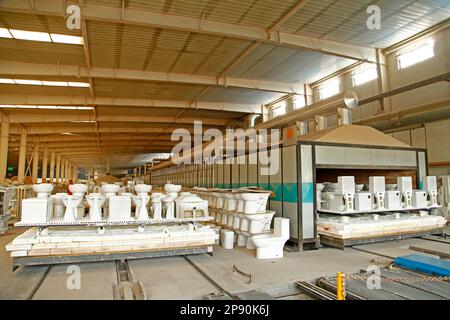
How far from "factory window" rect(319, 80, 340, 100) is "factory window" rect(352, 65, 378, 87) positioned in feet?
2.54

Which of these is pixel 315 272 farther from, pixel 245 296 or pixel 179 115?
pixel 179 115

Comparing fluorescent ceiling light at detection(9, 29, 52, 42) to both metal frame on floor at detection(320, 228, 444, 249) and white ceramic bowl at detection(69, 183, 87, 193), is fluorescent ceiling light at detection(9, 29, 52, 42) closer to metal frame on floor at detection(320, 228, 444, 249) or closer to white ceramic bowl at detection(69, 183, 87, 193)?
white ceramic bowl at detection(69, 183, 87, 193)

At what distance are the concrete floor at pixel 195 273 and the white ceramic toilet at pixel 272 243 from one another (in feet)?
0.59

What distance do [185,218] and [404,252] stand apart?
14.8 feet

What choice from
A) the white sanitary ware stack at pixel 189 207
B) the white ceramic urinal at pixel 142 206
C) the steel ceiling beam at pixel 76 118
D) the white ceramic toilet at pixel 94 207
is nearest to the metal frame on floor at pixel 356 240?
the white sanitary ware stack at pixel 189 207

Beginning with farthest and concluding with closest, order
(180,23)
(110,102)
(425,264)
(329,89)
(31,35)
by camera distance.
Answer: (110,102) < (329,89) < (31,35) < (180,23) < (425,264)

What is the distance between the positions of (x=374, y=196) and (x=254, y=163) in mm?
3118

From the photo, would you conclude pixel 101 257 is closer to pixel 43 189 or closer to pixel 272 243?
pixel 43 189

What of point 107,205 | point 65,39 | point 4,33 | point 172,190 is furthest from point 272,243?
point 4,33

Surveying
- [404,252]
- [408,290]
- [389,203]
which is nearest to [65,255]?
[408,290]

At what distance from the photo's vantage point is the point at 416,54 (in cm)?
969

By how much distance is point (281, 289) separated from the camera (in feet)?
13.3

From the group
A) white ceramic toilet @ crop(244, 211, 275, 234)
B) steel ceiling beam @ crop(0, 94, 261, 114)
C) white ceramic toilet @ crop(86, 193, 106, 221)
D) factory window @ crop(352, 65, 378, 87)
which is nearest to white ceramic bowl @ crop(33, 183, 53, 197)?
white ceramic toilet @ crop(86, 193, 106, 221)

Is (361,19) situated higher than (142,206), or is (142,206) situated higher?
(361,19)
